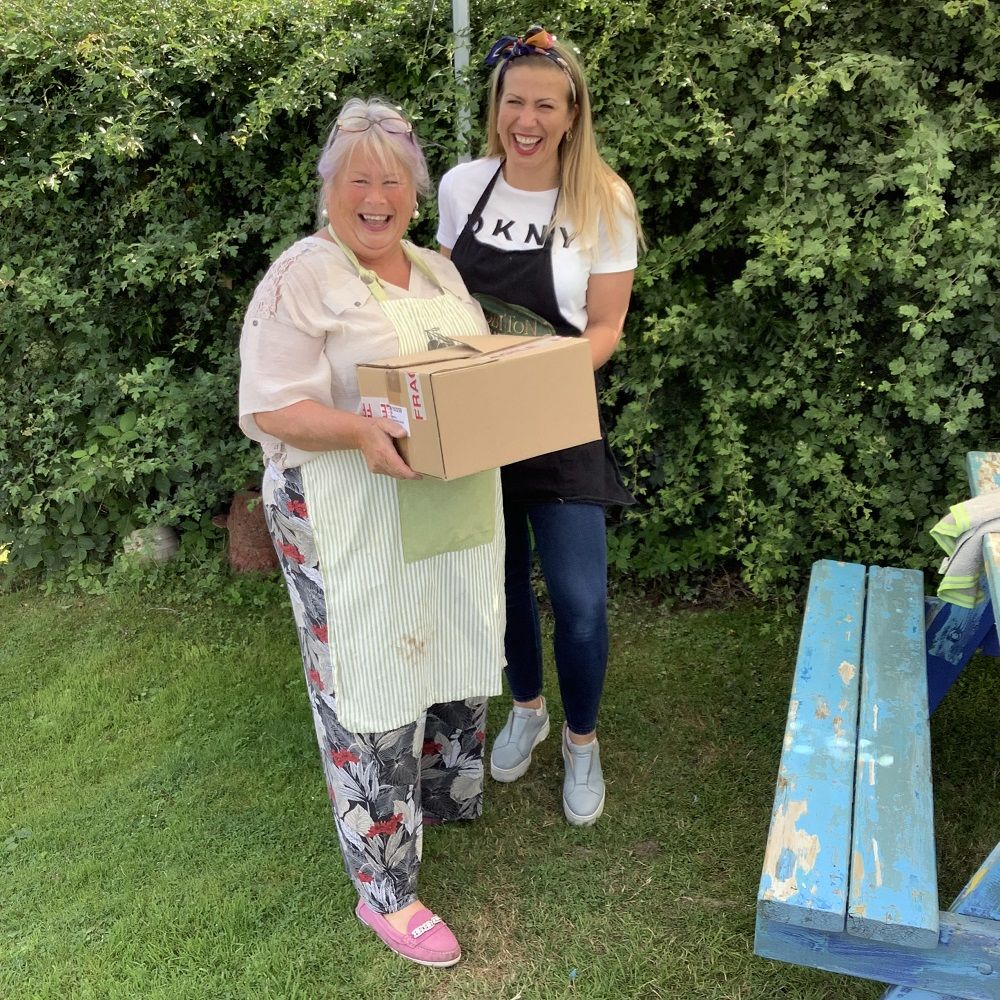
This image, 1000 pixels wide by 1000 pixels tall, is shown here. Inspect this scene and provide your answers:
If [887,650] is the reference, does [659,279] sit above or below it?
above

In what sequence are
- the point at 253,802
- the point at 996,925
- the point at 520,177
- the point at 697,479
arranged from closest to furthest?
1. the point at 996,925
2. the point at 520,177
3. the point at 253,802
4. the point at 697,479

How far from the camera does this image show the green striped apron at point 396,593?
1808mm

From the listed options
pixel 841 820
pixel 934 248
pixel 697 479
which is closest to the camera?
pixel 841 820

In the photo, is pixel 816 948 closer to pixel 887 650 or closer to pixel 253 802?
pixel 887 650

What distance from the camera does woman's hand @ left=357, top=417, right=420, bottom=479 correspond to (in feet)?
5.47

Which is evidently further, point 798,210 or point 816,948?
point 798,210

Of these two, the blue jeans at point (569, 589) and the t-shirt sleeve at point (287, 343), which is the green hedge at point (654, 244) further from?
the t-shirt sleeve at point (287, 343)

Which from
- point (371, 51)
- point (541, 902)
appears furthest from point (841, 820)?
point (371, 51)

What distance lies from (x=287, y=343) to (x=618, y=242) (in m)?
0.87

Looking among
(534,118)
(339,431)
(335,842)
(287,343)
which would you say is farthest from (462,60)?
(335,842)

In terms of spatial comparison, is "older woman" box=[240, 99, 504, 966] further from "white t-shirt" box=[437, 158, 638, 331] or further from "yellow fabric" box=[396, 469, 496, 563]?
"white t-shirt" box=[437, 158, 638, 331]

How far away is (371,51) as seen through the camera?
132 inches

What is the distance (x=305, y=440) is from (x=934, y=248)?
87.2 inches

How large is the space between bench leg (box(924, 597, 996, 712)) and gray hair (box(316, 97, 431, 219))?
183 centimetres
